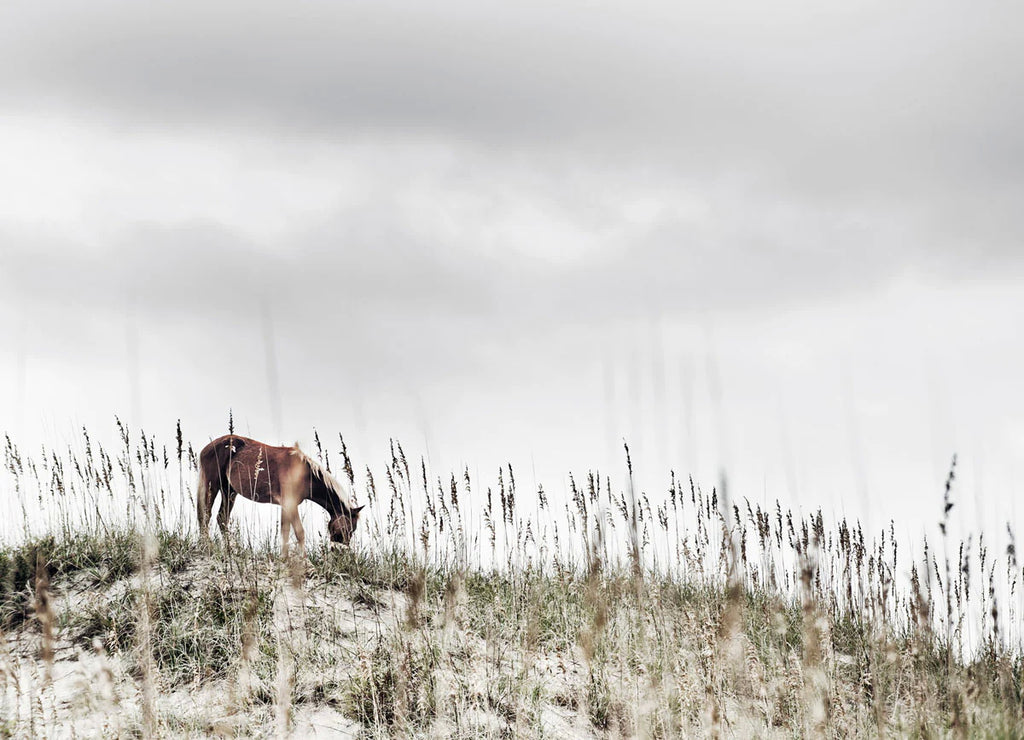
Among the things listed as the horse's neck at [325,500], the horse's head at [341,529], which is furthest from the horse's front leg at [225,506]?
the horse's head at [341,529]

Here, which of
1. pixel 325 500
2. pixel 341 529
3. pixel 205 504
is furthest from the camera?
pixel 325 500

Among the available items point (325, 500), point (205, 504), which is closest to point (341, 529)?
point (325, 500)

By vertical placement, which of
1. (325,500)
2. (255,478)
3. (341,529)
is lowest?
(341,529)

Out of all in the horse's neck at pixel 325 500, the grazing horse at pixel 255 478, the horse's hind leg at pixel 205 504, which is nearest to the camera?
the horse's hind leg at pixel 205 504

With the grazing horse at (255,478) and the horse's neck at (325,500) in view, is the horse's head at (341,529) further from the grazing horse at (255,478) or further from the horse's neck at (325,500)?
the horse's neck at (325,500)

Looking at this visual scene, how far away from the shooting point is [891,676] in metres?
5.62

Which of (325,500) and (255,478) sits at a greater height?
(255,478)

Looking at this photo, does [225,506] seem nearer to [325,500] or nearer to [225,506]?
[225,506]

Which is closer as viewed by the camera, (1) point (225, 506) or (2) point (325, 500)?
(1) point (225, 506)

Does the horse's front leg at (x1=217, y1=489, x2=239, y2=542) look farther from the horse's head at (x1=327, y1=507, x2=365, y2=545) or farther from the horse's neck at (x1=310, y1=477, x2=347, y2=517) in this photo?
the horse's head at (x1=327, y1=507, x2=365, y2=545)

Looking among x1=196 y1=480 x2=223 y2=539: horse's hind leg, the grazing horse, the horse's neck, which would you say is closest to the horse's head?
the grazing horse

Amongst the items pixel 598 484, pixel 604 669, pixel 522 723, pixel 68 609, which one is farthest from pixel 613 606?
pixel 68 609

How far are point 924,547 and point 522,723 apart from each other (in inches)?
109

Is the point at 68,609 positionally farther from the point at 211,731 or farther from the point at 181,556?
the point at 211,731
